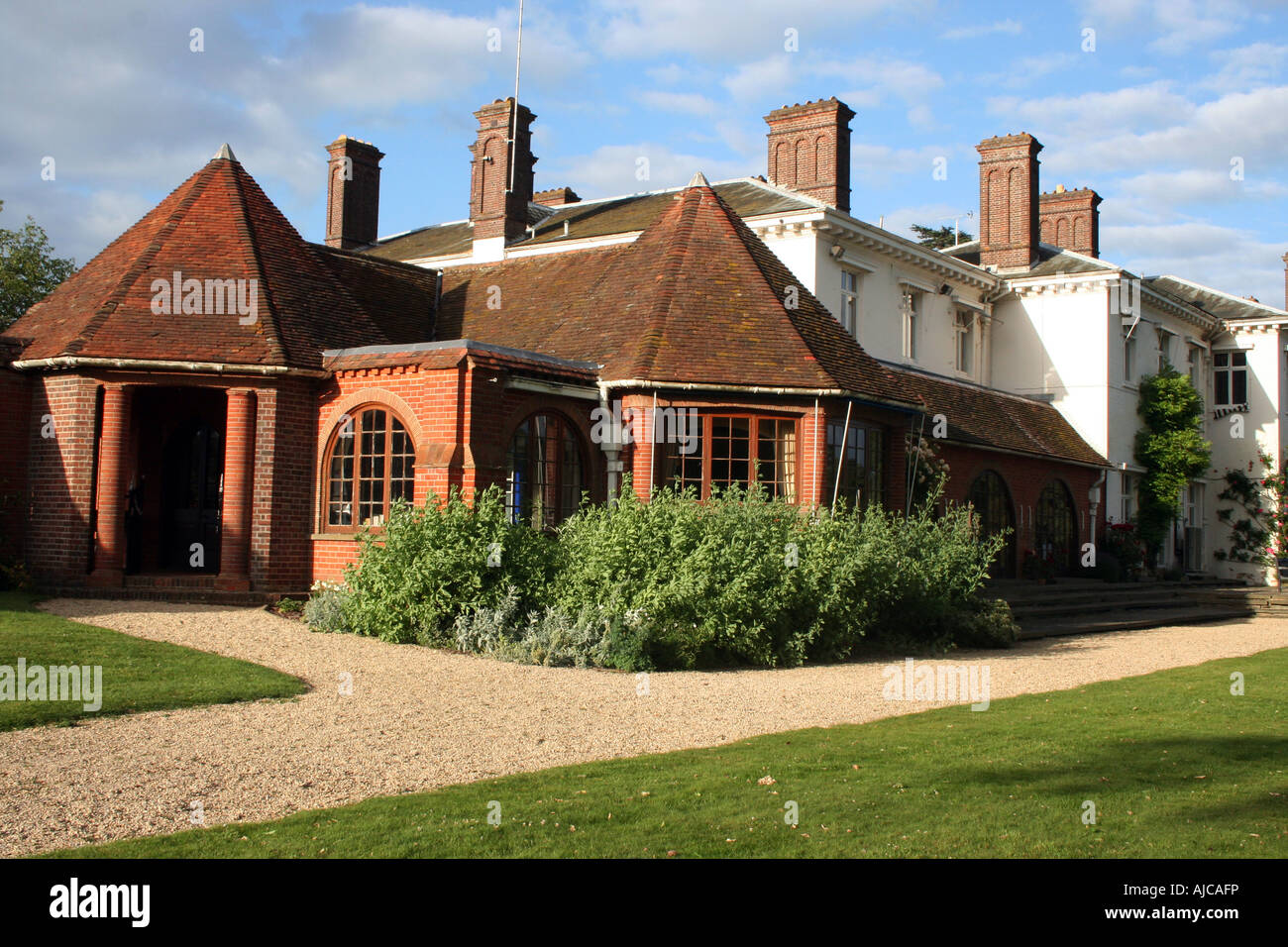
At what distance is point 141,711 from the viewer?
9.05 m

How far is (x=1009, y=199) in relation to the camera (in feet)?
99.8

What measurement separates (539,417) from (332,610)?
4113 mm

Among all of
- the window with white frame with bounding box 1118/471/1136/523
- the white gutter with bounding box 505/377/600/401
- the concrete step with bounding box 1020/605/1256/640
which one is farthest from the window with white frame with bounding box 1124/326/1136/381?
the white gutter with bounding box 505/377/600/401

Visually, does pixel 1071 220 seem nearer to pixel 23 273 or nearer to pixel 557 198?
pixel 557 198

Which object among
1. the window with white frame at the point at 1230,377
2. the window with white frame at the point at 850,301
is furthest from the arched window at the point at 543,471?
the window with white frame at the point at 1230,377

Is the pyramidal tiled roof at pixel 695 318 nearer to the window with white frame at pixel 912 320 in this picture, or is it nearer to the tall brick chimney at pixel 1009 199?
the window with white frame at pixel 912 320

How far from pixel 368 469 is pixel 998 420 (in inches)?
587

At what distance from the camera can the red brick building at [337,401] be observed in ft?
52.2

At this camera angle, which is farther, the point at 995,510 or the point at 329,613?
the point at 995,510

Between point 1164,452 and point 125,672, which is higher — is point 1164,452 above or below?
above

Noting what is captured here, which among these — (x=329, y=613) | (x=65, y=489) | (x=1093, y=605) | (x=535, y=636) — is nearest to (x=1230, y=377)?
(x=1093, y=605)

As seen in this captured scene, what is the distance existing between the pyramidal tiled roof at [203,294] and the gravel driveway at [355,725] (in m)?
3.62
